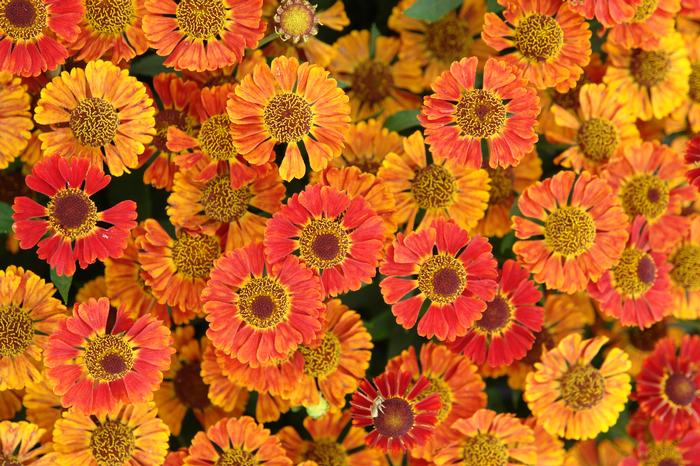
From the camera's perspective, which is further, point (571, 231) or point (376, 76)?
point (376, 76)

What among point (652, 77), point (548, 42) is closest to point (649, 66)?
point (652, 77)

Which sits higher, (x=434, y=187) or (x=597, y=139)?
(x=597, y=139)

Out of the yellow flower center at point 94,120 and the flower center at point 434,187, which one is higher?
the flower center at point 434,187

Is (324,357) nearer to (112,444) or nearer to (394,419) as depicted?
(394,419)

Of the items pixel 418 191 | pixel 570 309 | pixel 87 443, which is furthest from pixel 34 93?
pixel 570 309

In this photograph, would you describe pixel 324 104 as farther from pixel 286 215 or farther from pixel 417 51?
pixel 417 51

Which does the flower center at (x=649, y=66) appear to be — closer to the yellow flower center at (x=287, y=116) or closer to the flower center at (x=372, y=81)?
the flower center at (x=372, y=81)

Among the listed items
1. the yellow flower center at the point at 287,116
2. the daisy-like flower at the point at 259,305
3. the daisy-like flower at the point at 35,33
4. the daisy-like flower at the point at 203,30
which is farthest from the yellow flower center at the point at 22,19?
the daisy-like flower at the point at 259,305

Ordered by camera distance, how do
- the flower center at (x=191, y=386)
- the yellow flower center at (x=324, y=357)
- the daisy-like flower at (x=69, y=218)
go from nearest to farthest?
the daisy-like flower at (x=69, y=218)
the yellow flower center at (x=324, y=357)
the flower center at (x=191, y=386)
